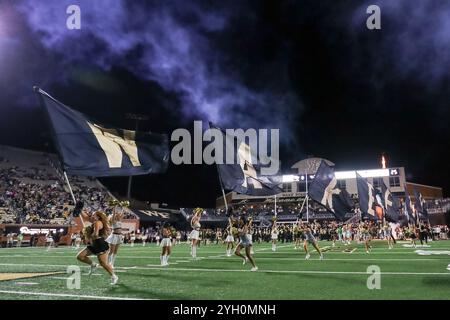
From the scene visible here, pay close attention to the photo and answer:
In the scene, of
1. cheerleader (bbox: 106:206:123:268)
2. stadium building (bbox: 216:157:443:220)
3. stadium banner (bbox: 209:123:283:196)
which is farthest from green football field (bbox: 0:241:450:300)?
stadium building (bbox: 216:157:443:220)

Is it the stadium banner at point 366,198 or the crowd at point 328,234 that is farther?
the crowd at point 328,234

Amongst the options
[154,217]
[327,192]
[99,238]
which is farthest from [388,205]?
[154,217]

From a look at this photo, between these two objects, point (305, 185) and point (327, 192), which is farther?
point (305, 185)

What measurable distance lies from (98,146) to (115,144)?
71 centimetres

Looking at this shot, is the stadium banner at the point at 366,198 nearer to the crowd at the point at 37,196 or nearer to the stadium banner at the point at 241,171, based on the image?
the stadium banner at the point at 241,171

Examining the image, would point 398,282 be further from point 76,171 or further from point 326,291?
point 76,171

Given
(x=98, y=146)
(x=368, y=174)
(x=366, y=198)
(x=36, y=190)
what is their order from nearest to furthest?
(x=98, y=146)
(x=366, y=198)
(x=36, y=190)
(x=368, y=174)

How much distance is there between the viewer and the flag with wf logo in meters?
10.4

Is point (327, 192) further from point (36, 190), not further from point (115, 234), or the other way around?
point (36, 190)

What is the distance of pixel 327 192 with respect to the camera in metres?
24.3

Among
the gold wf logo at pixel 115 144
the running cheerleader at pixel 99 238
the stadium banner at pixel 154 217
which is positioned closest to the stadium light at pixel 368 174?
the stadium banner at pixel 154 217

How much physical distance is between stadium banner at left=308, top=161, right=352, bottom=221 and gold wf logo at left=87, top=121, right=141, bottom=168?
12923 mm

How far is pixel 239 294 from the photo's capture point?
318 inches

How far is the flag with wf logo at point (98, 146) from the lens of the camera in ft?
34.0
